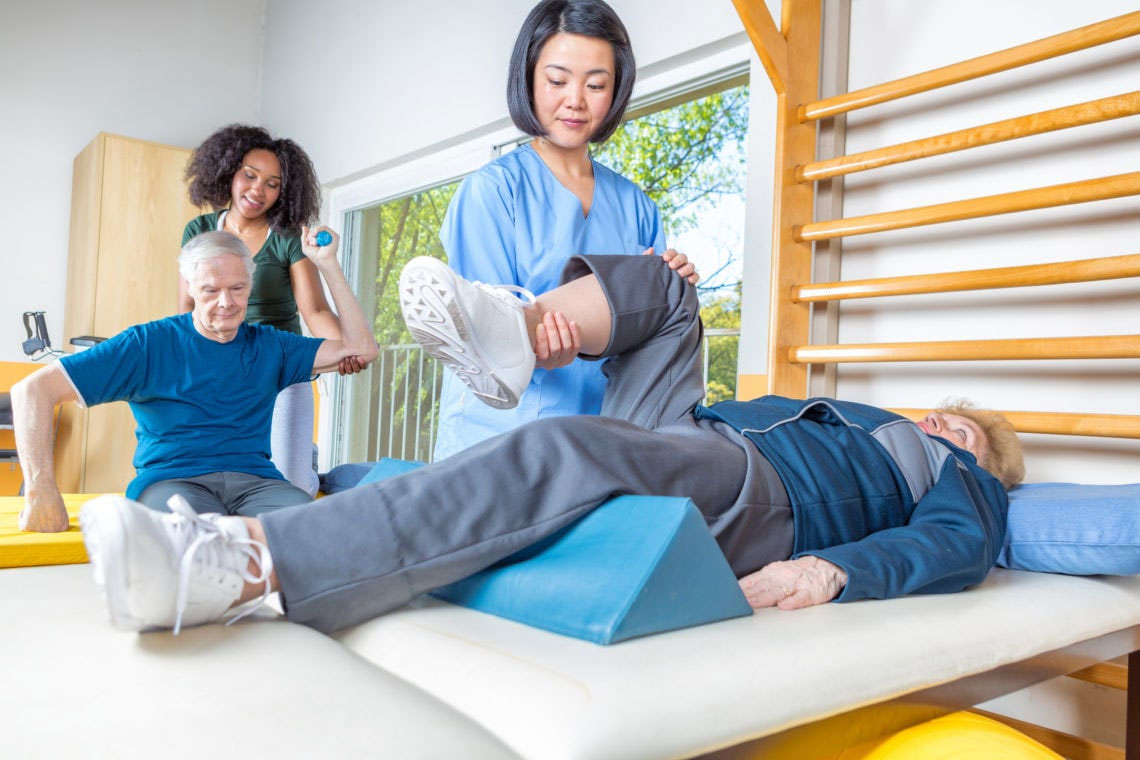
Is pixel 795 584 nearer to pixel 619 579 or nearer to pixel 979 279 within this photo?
pixel 619 579

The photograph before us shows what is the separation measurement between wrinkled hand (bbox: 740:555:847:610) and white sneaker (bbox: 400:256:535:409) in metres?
0.41

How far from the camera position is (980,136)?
6.19 feet

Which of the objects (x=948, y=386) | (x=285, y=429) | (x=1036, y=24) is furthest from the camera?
(x=285, y=429)

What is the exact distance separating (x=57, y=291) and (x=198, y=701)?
4677mm

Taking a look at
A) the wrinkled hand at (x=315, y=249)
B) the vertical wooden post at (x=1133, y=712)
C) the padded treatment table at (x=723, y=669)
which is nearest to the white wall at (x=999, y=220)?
the vertical wooden post at (x=1133, y=712)

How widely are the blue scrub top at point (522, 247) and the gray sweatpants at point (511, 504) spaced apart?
0.80ft

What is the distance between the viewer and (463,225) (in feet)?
5.19

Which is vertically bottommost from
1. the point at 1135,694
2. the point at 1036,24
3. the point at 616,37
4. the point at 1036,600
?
the point at 1135,694

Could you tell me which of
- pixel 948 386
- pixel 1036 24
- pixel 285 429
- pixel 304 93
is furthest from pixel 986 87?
pixel 304 93

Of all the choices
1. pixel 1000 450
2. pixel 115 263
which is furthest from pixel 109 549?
pixel 115 263

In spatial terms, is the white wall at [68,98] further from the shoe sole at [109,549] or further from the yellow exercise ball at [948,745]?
the yellow exercise ball at [948,745]

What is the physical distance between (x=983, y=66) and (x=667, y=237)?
6.84ft

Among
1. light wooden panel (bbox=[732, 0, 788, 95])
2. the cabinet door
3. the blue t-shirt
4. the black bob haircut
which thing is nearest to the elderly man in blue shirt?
the blue t-shirt

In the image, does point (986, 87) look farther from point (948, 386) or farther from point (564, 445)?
point (564, 445)
